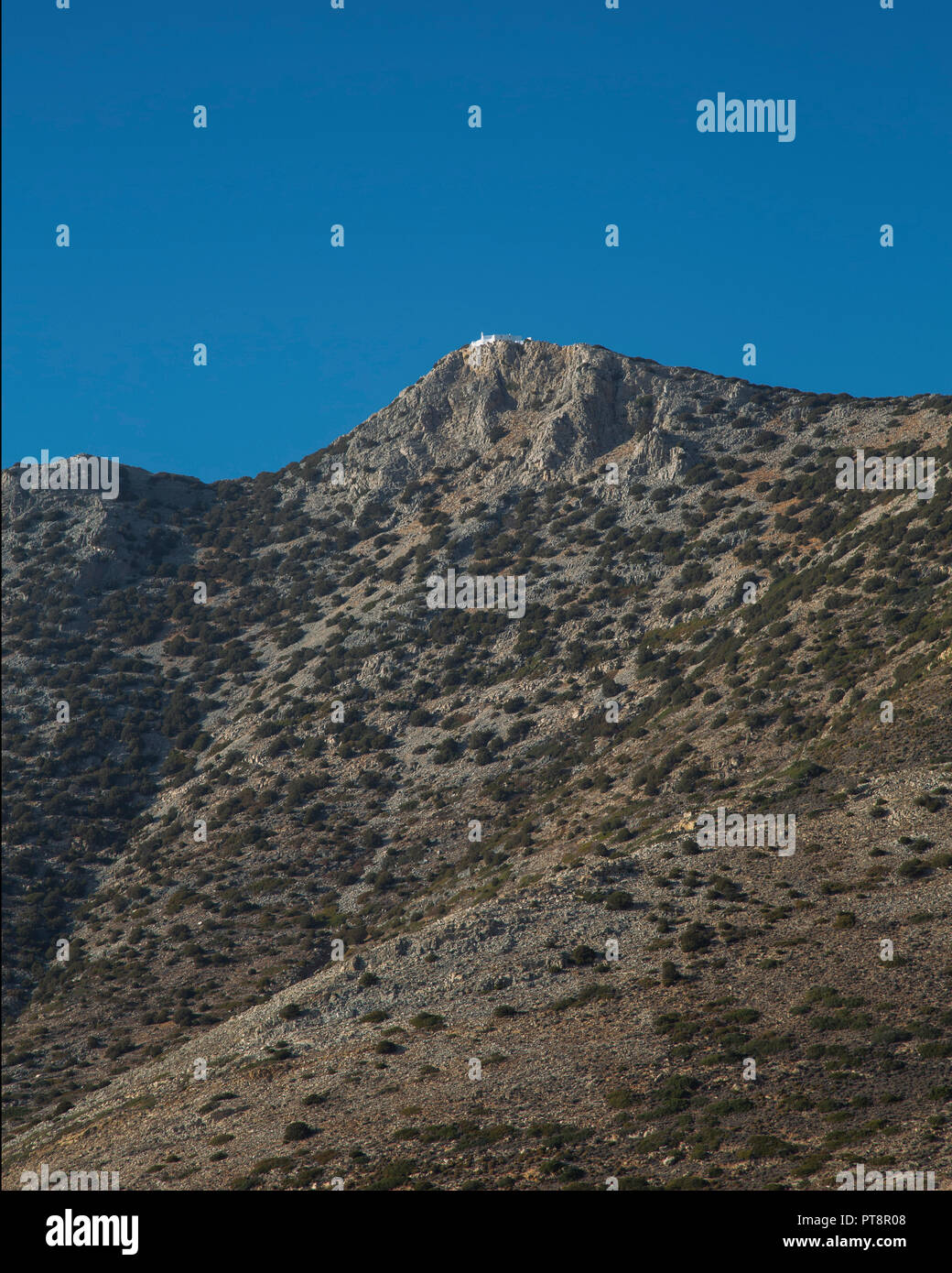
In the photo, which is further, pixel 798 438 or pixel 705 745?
pixel 798 438

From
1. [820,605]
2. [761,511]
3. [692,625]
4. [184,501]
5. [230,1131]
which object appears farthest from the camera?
[184,501]

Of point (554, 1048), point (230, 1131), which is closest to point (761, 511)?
point (554, 1048)

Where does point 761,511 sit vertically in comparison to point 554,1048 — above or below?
above

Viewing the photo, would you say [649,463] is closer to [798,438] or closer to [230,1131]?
[798,438]

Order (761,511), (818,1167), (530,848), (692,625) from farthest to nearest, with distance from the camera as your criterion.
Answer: (761,511)
(692,625)
(530,848)
(818,1167)

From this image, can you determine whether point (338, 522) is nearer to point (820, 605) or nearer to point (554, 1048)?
point (820, 605)

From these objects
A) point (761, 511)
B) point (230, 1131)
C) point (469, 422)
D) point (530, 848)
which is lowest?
point (230, 1131)
